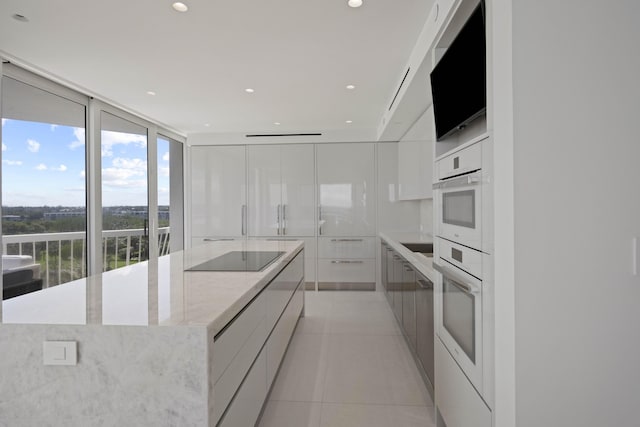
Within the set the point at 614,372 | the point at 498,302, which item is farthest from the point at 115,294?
the point at 614,372

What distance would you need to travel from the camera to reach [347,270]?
5312mm

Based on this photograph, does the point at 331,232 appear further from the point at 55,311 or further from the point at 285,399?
the point at 55,311

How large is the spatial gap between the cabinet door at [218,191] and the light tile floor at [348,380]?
7.93 ft

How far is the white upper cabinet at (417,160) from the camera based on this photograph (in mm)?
3199

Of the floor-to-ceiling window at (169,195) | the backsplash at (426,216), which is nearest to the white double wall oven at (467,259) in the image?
the backsplash at (426,216)

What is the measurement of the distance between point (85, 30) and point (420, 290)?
299 cm

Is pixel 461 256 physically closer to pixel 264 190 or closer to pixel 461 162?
pixel 461 162

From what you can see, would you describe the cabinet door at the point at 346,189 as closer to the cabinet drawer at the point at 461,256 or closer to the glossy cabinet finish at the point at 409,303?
the glossy cabinet finish at the point at 409,303

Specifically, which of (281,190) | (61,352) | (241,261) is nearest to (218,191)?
(281,190)

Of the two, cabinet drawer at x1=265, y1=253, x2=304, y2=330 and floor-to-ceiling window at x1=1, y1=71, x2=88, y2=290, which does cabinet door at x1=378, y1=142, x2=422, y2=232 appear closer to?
cabinet drawer at x1=265, y1=253, x2=304, y2=330

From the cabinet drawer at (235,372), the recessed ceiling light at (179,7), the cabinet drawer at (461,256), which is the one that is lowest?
the cabinet drawer at (235,372)

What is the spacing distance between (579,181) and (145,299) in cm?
169

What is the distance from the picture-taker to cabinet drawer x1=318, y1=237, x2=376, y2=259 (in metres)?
5.29

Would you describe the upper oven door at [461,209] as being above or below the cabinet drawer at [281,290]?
above
